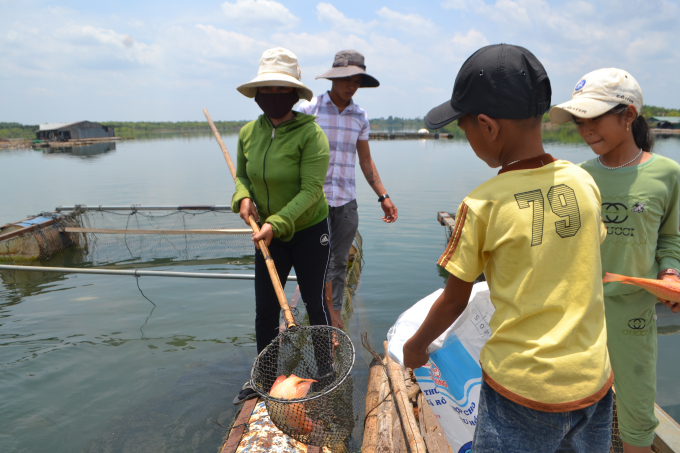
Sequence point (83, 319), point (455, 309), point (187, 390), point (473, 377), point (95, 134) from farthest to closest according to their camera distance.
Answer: point (95, 134) → point (83, 319) → point (187, 390) → point (473, 377) → point (455, 309)

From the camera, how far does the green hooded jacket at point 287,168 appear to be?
238cm

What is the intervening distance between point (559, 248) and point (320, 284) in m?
1.77

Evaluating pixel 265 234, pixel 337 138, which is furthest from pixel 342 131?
pixel 265 234

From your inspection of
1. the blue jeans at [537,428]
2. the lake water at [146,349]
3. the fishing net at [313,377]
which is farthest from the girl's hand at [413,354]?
the lake water at [146,349]

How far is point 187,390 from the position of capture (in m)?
3.54

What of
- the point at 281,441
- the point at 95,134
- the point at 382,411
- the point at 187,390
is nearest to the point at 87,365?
the point at 187,390

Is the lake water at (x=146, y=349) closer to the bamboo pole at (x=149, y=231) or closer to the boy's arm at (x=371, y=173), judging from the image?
the bamboo pole at (x=149, y=231)

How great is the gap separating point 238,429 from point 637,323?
83.5 inches

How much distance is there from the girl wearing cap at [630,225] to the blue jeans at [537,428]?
2.52 feet

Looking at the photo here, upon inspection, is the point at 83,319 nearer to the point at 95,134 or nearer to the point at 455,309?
the point at 455,309

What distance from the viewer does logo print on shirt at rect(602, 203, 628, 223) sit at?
1.76 m

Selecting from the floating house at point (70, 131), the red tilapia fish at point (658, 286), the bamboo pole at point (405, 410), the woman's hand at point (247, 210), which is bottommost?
the bamboo pole at point (405, 410)

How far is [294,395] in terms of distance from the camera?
201 centimetres

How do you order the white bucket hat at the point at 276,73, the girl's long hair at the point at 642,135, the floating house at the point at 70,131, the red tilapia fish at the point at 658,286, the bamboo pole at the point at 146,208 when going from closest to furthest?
the red tilapia fish at the point at 658,286
the girl's long hair at the point at 642,135
the white bucket hat at the point at 276,73
the bamboo pole at the point at 146,208
the floating house at the point at 70,131
